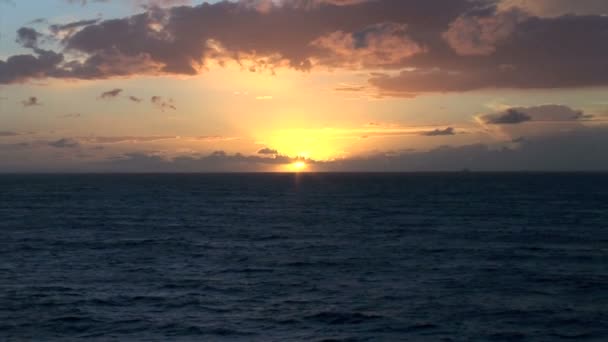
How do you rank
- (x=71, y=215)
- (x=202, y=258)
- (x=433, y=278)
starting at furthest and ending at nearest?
(x=71, y=215), (x=202, y=258), (x=433, y=278)

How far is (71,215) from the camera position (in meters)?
93.1

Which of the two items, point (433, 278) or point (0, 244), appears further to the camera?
point (0, 244)

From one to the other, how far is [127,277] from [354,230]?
3557cm

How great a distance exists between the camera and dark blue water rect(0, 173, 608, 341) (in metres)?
29.9

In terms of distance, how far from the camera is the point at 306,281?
136 feet

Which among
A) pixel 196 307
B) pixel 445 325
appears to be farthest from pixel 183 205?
pixel 445 325

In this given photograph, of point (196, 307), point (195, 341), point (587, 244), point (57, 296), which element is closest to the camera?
point (195, 341)

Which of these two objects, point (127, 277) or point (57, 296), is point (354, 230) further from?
point (57, 296)

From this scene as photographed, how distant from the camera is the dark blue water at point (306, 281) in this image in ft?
98.0

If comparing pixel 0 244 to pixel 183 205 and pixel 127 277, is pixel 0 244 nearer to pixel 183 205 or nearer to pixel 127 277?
pixel 127 277

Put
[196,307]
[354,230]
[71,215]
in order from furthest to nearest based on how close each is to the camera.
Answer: [71,215] → [354,230] → [196,307]

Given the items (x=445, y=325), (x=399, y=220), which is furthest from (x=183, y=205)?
(x=445, y=325)

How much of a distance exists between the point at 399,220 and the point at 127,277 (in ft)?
161

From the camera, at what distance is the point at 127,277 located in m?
42.7
